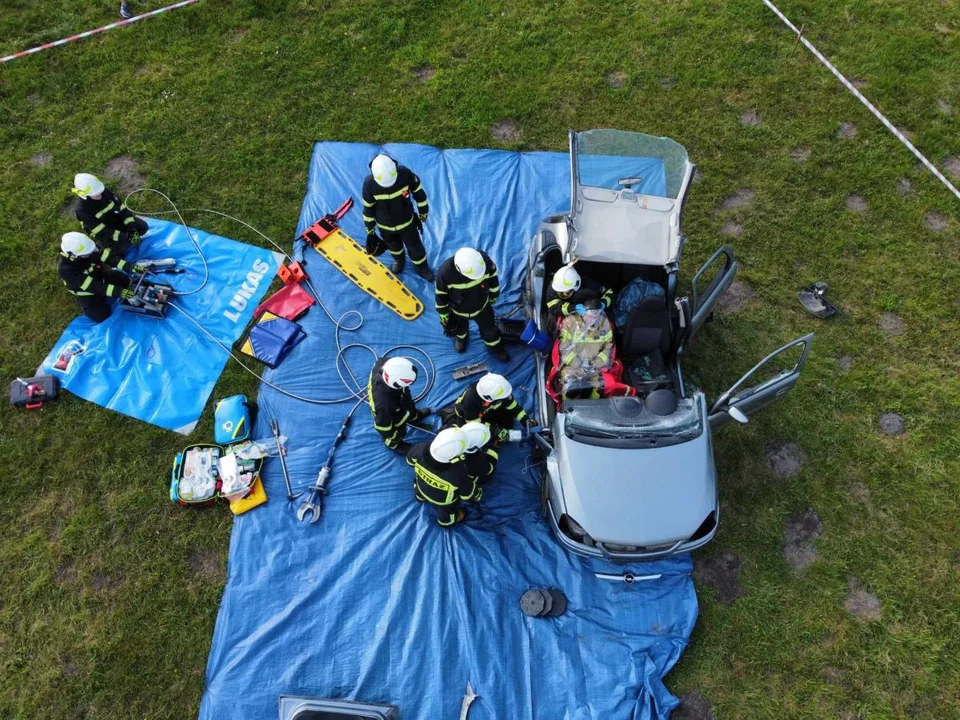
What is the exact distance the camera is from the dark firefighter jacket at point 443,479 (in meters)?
5.63

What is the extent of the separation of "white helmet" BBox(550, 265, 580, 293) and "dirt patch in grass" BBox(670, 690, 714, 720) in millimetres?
4418

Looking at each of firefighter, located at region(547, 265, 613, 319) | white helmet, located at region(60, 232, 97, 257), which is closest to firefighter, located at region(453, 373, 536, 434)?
firefighter, located at region(547, 265, 613, 319)

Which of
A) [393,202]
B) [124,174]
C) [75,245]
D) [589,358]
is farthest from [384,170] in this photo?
[124,174]

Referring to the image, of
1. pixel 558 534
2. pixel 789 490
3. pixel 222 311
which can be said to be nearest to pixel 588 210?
pixel 558 534

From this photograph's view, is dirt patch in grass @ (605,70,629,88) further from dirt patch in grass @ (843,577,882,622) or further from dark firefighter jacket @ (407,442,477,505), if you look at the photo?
dirt patch in grass @ (843,577,882,622)

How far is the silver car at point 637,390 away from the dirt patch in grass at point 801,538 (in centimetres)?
137

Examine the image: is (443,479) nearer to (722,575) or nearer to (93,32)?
(722,575)

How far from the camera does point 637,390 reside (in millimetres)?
6527

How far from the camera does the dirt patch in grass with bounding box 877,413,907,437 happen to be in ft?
23.2

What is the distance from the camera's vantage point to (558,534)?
5.83 m

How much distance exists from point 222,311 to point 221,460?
7.47 feet

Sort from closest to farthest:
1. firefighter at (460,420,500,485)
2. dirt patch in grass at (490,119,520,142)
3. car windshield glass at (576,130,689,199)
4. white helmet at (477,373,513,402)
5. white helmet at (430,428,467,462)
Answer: white helmet at (430,428,467,462)
firefighter at (460,420,500,485)
white helmet at (477,373,513,402)
car windshield glass at (576,130,689,199)
dirt patch in grass at (490,119,520,142)

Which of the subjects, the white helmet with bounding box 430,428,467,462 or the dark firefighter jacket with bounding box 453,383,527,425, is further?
the dark firefighter jacket with bounding box 453,383,527,425

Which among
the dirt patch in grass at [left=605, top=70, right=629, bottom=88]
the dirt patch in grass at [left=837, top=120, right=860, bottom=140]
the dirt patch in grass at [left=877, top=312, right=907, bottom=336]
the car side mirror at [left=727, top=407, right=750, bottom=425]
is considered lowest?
the dirt patch in grass at [left=877, top=312, right=907, bottom=336]
